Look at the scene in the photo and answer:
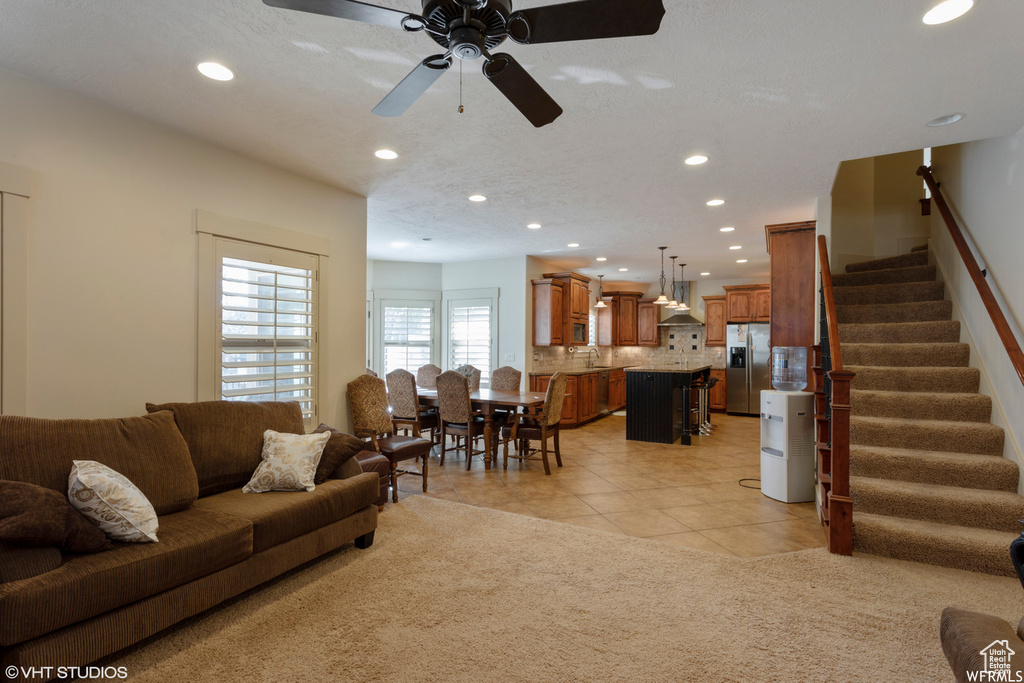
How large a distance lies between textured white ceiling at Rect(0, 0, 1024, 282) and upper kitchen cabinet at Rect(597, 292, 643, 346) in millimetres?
5912

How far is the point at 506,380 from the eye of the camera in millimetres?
6469

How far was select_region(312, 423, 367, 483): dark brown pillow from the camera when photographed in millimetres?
3107

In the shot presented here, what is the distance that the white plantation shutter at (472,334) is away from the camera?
26.0 ft

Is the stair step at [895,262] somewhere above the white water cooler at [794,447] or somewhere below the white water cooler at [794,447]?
above

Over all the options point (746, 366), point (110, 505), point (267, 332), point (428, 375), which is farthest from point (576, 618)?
point (746, 366)

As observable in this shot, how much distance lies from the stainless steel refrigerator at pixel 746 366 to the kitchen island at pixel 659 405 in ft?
9.46

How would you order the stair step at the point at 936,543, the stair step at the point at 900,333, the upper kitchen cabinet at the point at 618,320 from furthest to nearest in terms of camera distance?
the upper kitchen cabinet at the point at 618,320
the stair step at the point at 900,333
the stair step at the point at 936,543

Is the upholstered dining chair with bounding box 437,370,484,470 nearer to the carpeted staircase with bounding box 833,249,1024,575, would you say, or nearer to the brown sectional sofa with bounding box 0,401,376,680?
the brown sectional sofa with bounding box 0,401,376,680

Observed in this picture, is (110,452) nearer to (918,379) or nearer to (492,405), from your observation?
(492,405)

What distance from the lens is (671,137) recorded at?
10.7 feet

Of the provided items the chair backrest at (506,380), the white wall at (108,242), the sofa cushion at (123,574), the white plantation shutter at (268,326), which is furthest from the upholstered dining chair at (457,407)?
the sofa cushion at (123,574)

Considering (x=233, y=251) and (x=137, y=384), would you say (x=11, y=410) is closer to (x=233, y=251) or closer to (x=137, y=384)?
(x=137, y=384)

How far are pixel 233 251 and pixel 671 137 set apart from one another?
3.08 metres

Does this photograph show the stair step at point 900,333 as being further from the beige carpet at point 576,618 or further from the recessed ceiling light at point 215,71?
the recessed ceiling light at point 215,71
